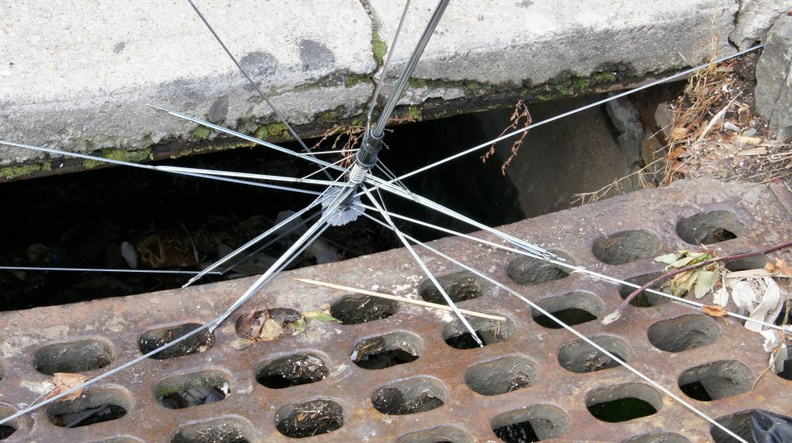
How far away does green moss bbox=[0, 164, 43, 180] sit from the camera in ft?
6.88

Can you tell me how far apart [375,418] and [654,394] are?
695 mm

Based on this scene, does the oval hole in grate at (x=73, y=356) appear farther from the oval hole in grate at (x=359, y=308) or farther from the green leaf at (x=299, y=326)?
the oval hole in grate at (x=359, y=308)

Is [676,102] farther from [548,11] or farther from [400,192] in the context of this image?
[400,192]

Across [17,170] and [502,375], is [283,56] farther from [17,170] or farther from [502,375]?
[502,375]

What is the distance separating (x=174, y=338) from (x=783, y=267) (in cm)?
167

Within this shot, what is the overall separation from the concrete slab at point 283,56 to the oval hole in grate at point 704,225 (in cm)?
55

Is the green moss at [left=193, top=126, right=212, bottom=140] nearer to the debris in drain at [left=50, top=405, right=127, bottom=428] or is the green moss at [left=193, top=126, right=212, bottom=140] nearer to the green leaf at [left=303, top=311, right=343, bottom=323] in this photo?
the green leaf at [left=303, top=311, right=343, bottom=323]

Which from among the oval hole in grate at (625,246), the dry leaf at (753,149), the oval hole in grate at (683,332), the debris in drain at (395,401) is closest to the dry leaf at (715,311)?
the oval hole in grate at (683,332)

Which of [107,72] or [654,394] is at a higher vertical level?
[107,72]

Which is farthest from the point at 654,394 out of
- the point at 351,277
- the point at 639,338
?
the point at 351,277

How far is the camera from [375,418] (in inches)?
69.4

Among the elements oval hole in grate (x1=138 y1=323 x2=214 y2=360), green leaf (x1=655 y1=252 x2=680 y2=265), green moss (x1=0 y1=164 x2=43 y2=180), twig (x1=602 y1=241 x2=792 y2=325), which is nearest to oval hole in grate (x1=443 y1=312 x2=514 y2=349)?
twig (x1=602 y1=241 x2=792 y2=325)

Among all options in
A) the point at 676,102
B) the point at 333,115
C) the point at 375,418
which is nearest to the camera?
the point at 375,418

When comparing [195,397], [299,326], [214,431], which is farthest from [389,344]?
[195,397]
